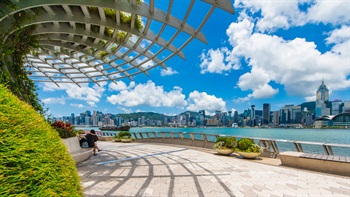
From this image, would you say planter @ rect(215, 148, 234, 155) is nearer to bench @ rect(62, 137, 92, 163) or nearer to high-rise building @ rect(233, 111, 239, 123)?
bench @ rect(62, 137, 92, 163)

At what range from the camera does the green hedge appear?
1.02m

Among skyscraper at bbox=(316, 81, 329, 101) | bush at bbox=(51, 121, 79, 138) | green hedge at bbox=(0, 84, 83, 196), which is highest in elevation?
skyscraper at bbox=(316, 81, 329, 101)

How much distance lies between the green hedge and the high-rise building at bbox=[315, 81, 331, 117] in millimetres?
124820

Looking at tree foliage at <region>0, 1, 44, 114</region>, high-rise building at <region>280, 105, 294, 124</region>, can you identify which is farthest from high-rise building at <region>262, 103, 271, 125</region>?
tree foliage at <region>0, 1, 44, 114</region>

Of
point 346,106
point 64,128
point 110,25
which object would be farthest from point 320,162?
point 346,106

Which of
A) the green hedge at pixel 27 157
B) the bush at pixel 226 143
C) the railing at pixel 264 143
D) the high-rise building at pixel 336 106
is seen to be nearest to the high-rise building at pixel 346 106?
the high-rise building at pixel 336 106

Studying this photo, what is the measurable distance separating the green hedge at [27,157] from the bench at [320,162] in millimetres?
8041

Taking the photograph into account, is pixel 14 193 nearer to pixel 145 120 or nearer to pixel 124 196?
pixel 124 196

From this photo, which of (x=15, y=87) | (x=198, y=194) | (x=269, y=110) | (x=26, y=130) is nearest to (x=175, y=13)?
(x=15, y=87)

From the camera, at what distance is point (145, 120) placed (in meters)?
123

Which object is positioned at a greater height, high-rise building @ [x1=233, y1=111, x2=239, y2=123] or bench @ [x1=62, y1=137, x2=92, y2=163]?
bench @ [x1=62, y1=137, x2=92, y2=163]

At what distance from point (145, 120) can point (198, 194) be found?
12086 cm

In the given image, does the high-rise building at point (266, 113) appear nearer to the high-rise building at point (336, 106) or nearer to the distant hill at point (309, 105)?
the distant hill at point (309, 105)

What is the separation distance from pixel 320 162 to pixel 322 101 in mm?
127495
